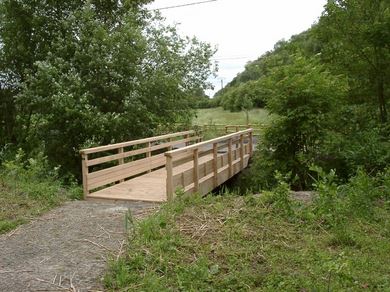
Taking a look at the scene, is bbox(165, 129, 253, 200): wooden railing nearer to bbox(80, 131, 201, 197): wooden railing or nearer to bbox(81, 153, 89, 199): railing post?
bbox(80, 131, 201, 197): wooden railing

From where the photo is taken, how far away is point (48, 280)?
11.6ft

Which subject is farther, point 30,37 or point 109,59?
point 30,37

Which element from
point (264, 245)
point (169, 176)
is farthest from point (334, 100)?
point (264, 245)

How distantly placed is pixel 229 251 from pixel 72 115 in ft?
21.2

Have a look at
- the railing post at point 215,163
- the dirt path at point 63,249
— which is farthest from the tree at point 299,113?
the dirt path at point 63,249

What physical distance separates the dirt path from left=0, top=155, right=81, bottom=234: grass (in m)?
0.19

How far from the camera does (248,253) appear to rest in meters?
4.09

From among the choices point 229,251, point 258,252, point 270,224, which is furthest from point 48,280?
point 270,224

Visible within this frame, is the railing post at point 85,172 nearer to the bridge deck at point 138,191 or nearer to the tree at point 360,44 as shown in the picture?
the bridge deck at point 138,191

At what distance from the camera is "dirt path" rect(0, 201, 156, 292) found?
3529mm

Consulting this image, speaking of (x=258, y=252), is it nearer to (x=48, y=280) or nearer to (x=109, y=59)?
(x=48, y=280)

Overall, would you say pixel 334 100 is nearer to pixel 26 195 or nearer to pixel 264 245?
pixel 264 245

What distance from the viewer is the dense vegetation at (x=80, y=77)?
973cm

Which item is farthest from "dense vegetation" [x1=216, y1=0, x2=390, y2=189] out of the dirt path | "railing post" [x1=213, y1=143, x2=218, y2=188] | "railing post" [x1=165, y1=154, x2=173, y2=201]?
the dirt path
